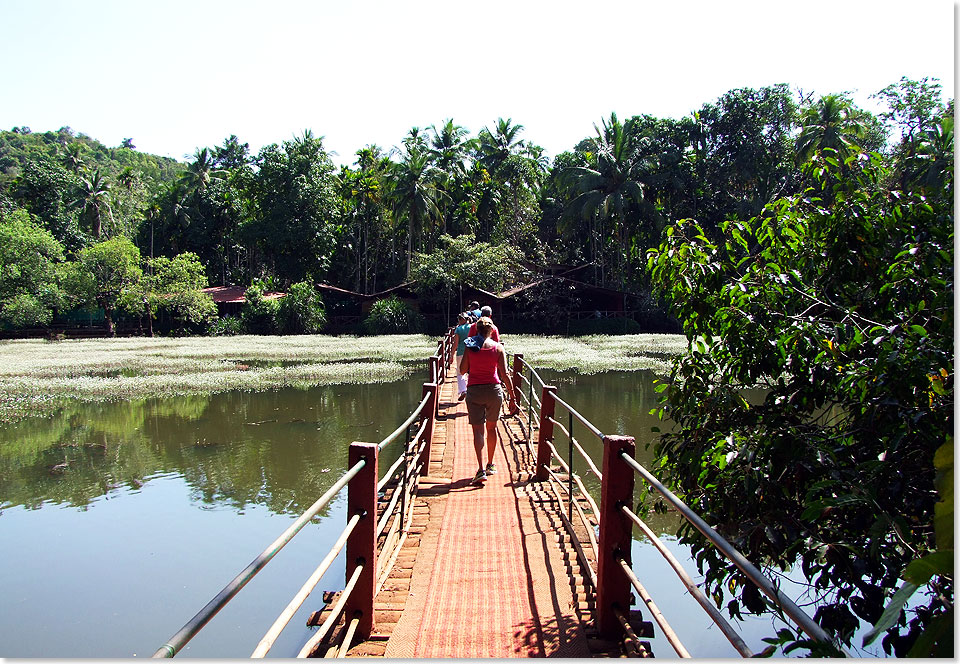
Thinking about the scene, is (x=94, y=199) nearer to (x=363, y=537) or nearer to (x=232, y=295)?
(x=232, y=295)

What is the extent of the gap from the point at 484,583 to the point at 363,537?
123 centimetres

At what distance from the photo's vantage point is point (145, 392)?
61.1ft

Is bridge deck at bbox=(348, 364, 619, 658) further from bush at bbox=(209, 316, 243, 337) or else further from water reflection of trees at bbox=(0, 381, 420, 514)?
bush at bbox=(209, 316, 243, 337)

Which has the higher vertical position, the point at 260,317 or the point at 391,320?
the point at 260,317

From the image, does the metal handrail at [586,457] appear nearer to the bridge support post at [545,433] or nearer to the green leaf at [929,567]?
the bridge support post at [545,433]

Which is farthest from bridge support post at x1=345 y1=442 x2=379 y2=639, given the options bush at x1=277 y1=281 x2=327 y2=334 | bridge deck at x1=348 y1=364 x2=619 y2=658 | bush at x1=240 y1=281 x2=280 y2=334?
bush at x1=240 y1=281 x2=280 y2=334

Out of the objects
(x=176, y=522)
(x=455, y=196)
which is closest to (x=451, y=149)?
(x=455, y=196)

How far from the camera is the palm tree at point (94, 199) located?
51.0 m

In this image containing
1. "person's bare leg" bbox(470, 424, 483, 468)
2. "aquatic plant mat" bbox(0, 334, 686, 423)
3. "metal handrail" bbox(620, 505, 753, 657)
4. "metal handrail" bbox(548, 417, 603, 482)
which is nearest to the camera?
"metal handrail" bbox(620, 505, 753, 657)

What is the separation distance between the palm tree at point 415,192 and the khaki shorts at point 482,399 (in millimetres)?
36592

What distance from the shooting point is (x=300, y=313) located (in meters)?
41.5

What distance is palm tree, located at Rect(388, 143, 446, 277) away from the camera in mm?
42438

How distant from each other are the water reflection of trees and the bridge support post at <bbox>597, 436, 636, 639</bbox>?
→ 6607 millimetres

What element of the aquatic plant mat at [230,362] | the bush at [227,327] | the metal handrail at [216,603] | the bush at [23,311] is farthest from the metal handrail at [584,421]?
the bush at [23,311]
